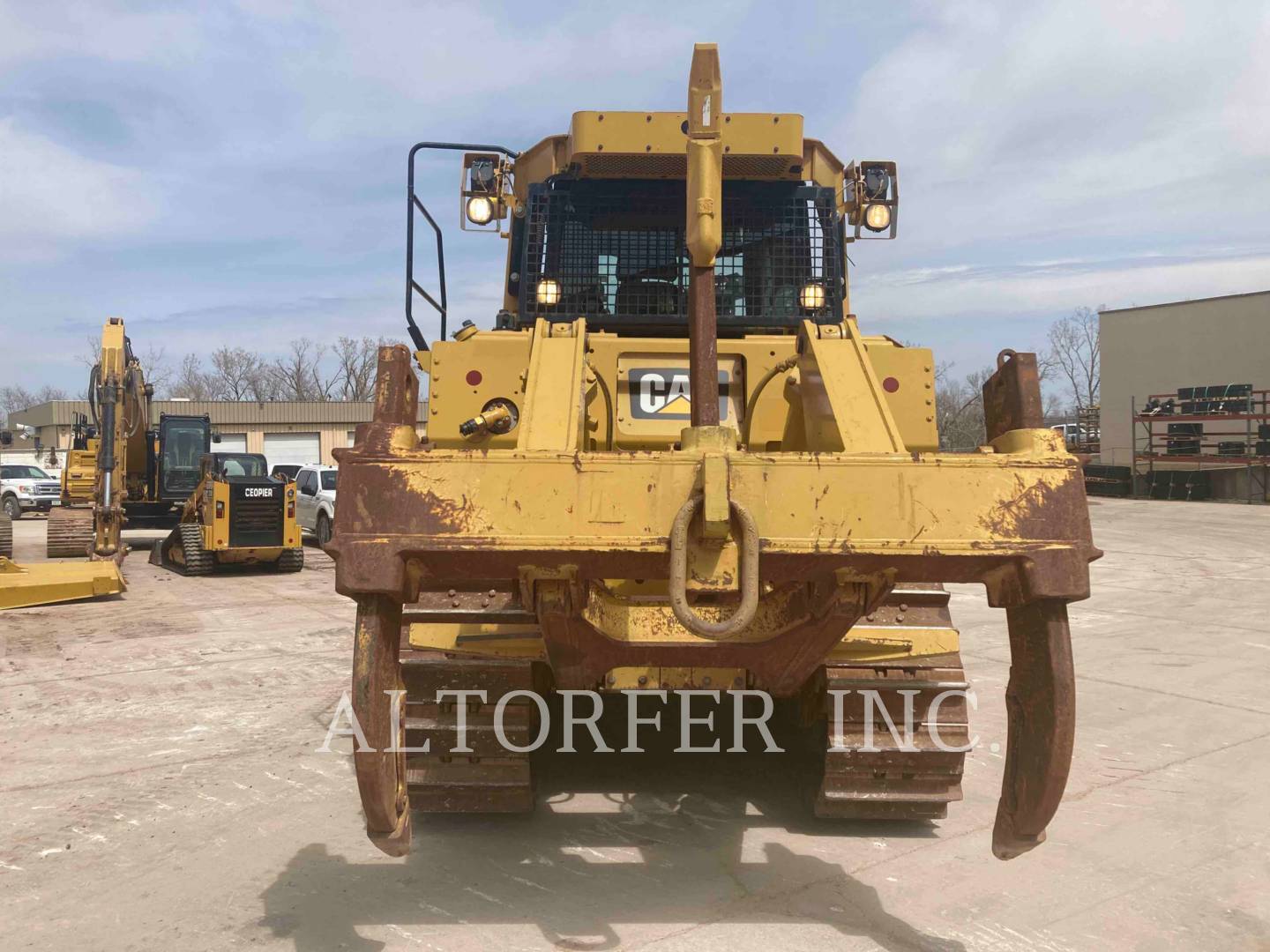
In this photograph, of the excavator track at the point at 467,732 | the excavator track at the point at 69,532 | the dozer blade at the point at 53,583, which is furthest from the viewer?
the excavator track at the point at 69,532

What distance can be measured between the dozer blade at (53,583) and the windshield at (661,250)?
827 cm

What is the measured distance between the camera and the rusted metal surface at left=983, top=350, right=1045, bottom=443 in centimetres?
315

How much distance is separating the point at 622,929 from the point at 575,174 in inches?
137

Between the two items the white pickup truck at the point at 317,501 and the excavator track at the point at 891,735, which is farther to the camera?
the white pickup truck at the point at 317,501

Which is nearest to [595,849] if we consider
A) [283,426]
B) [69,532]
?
[69,532]

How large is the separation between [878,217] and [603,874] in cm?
352

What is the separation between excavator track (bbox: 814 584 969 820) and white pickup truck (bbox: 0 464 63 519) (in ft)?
90.9

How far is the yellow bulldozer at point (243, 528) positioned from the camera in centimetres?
1384

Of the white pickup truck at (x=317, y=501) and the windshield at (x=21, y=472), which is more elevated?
the windshield at (x=21, y=472)

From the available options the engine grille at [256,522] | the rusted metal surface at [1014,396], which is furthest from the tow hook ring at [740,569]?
the engine grille at [256,522]

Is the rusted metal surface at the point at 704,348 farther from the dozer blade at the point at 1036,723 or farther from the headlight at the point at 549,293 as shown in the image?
the headlight at the point at 549,293

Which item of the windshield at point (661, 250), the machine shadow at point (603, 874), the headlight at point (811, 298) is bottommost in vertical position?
the machine shadow at point (603, 874)

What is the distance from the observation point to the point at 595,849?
405 centimetres

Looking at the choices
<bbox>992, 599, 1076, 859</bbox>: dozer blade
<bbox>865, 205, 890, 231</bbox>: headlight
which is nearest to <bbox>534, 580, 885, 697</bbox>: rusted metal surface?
<bbox>992, 599, 1076, 859</bbox>: dozer blade
